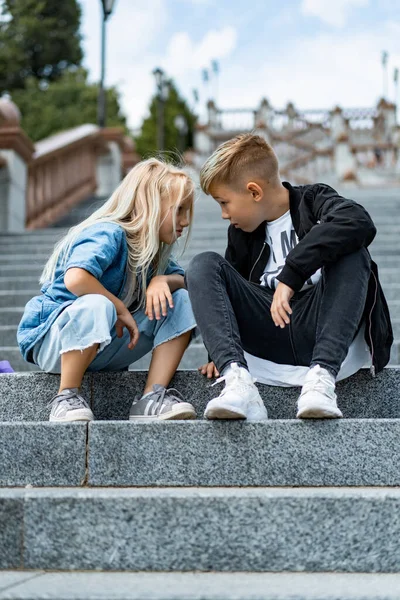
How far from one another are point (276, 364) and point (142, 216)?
2.37ft

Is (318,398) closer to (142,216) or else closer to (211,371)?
(211,371)

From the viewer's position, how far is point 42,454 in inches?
99.2

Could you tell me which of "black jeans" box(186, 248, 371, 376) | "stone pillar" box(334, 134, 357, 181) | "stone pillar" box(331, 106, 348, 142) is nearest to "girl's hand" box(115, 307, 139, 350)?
"black jeans" box(186, 248, 371, 376)

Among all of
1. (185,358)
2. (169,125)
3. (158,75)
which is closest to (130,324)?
(185,358)

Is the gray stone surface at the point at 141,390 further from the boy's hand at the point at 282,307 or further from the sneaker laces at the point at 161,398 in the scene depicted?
the boy's hand at the point at 282,307

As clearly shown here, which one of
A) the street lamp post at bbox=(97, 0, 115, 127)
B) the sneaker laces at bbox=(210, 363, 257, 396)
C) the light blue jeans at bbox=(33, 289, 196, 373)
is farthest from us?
the street lamp post at bbox=(97, 0, 115, 127)

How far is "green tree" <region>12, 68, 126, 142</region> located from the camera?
30.5 m

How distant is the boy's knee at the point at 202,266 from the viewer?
2.84 m

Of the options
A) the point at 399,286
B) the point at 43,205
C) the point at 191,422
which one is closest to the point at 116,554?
the point at 191,422

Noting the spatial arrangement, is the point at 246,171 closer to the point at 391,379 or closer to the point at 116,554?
the point at 391,379

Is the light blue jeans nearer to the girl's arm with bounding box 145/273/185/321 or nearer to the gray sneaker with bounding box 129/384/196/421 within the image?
the girl's arm with bounding box 145/273/185/321

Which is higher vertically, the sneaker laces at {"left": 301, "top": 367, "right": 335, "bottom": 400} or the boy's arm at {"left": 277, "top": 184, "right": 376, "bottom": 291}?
the boy's arm at {"left": 277, "top": 184, "right": 376, "bottom": 291}

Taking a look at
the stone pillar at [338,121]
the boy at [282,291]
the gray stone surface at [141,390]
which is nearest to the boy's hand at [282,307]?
the boy at [282,291]

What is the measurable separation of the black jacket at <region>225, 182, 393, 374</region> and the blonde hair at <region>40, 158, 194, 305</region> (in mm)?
448
